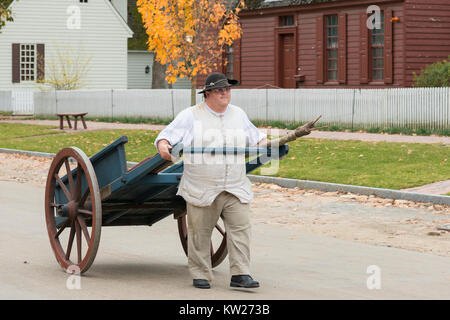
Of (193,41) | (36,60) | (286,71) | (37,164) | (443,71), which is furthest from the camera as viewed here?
(36,60)

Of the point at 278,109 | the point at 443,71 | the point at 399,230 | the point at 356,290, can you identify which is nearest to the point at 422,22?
the point at 443,71

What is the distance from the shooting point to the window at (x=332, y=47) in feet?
98.2

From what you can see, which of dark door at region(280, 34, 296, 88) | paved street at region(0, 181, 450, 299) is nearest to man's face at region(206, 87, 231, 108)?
paved street at region(0, 181, 450, 299)

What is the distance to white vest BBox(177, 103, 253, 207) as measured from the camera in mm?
7199

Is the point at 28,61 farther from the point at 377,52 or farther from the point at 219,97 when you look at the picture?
the point at 219,97

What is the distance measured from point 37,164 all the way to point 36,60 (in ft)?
71.6

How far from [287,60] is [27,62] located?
13.9 metres

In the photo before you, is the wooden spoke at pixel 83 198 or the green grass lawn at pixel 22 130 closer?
the wooden spoke at pixel 83 198

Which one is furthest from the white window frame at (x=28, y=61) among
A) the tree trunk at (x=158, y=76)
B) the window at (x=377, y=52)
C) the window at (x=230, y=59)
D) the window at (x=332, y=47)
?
the window at (x=377, y=52)

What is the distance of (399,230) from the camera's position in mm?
10727

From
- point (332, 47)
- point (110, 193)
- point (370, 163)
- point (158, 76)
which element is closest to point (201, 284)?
point (110, 193)

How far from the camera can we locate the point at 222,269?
8.34 meters

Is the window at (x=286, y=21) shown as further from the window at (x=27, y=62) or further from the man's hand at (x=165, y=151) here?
the man's hand at (x=165, y=151)
